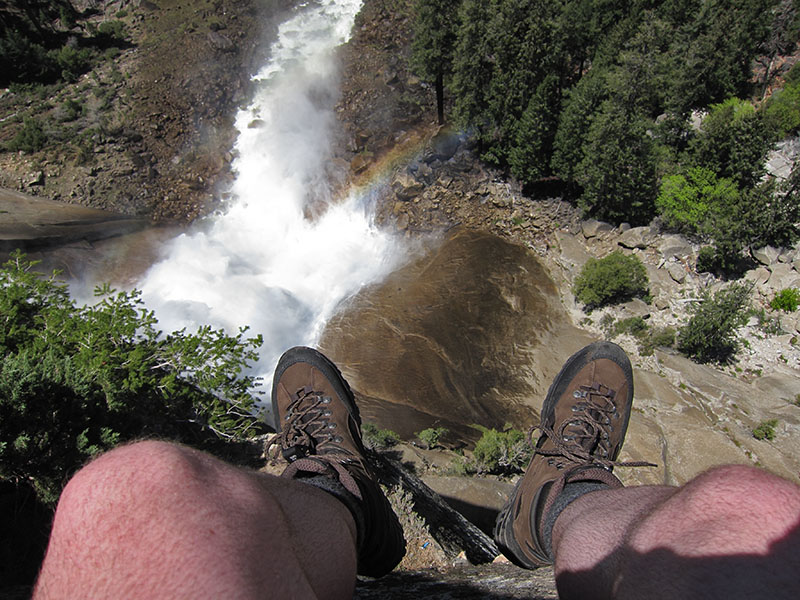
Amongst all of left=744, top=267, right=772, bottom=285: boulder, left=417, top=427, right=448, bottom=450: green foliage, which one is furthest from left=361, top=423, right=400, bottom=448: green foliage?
left=744, top=267, right=772, bottom=285: boulder

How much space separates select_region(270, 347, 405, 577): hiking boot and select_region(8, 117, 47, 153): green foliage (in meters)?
21.0

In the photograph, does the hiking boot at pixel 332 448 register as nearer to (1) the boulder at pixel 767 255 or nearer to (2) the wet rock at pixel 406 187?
(2) the wet rock at pixel 406 187

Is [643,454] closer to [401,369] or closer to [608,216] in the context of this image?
[401,369]

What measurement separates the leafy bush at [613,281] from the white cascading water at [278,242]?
7.22 meters

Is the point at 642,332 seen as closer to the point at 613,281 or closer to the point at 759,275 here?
the point at 613,281

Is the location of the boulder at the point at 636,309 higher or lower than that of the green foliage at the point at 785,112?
lower

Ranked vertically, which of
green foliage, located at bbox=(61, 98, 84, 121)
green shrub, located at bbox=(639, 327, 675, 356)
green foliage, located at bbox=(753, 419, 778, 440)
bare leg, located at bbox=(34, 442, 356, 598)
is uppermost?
green foliage, located at bbox=(61, 98, 84, 121)

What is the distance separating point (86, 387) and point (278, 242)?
13328 mm

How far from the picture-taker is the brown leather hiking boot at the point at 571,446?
313 cm

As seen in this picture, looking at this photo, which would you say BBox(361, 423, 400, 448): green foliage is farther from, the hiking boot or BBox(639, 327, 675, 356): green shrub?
BBox(639, 327, 675, 356): green shrub

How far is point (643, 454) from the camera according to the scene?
33.3 feet

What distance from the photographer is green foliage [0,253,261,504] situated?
4.59 m

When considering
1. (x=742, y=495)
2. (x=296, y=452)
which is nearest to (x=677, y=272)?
(x=296, y=452)

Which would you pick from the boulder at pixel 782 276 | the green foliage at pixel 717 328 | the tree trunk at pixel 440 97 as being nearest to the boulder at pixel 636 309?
the green foliage at pixel 717 328
